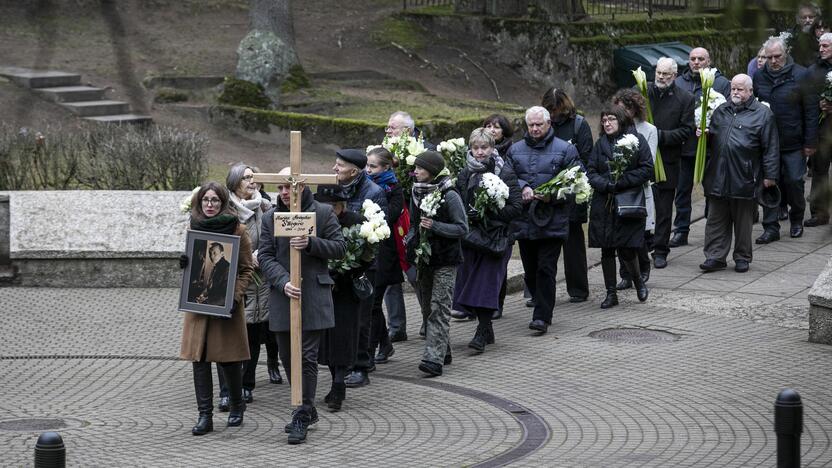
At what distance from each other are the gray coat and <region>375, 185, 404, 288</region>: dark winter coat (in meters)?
1.55

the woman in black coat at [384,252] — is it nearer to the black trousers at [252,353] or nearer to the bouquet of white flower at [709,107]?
the black trousers at [252,353]

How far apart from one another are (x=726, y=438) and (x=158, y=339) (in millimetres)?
5339

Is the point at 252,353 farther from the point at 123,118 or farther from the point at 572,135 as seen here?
the point at 123,118

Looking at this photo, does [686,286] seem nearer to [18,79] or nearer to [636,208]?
[636,208]

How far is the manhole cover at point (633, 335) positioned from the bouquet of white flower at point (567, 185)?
119cm

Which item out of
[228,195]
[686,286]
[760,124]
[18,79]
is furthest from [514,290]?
[18,79]

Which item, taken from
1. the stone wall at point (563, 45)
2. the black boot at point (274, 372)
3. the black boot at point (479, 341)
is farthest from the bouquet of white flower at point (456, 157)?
the stone wall at point (563, 45)

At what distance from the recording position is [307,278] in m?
9.34

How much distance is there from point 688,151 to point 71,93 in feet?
32.2

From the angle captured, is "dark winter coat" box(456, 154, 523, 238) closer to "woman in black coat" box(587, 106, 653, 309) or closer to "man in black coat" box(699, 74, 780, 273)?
"woman in black coat" box(587, 106, 653, 309)

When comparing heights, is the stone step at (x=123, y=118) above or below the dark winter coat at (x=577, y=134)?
above

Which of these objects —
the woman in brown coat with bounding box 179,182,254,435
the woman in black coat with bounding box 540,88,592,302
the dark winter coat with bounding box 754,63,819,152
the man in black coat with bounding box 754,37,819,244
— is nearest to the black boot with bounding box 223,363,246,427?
the woman in brown coat with bounding box 179,182,254,435

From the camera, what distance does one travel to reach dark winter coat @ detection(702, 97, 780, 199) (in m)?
14.2

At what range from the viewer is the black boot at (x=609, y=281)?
13.1m
